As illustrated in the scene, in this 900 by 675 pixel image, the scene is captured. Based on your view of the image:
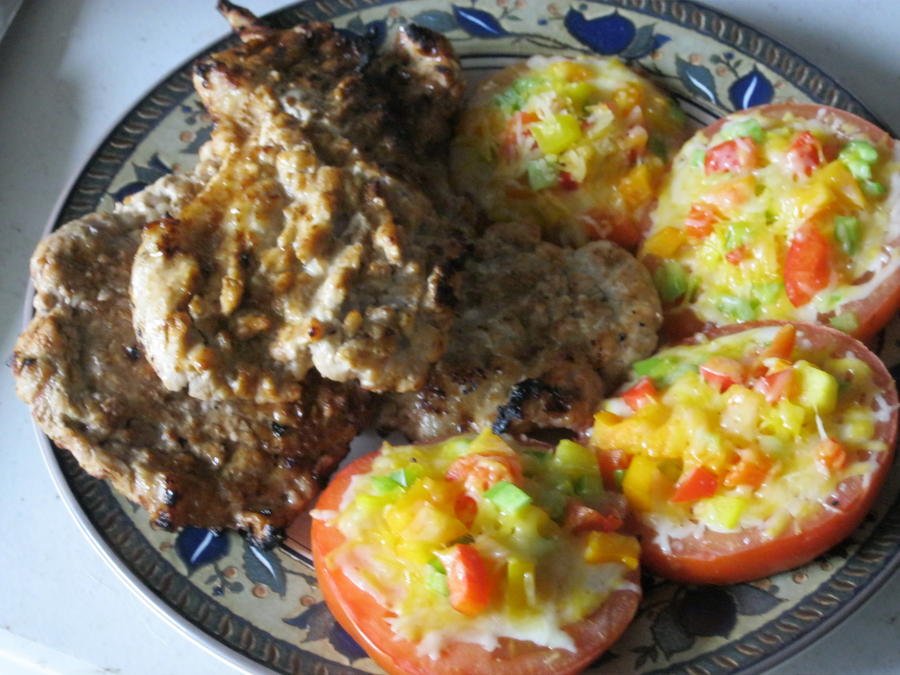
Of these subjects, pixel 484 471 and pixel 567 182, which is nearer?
pixel 484 471

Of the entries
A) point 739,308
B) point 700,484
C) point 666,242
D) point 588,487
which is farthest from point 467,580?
point 666,242

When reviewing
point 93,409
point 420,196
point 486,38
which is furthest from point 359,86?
point 93,409

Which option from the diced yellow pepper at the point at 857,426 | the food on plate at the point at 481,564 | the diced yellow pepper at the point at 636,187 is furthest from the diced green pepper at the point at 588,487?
the diced yellow pepper at the point at 636,187

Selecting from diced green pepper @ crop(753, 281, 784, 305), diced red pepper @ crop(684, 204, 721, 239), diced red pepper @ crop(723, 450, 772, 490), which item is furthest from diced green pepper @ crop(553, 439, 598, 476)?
diced red pepper @ crop(684, 204, 721, 239)

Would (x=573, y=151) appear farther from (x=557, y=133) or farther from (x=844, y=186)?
(x=844, y=186)

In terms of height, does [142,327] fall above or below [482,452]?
above

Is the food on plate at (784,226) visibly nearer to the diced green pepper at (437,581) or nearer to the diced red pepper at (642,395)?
the diced red pepper at (642,395)

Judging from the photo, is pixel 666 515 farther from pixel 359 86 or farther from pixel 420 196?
pixel 359 86

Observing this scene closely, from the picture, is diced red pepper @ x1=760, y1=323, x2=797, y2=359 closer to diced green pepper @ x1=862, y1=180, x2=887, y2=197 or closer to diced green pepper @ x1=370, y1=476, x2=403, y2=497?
diced green pepper @ x1=862, y1=180, x2=887, y2=197
